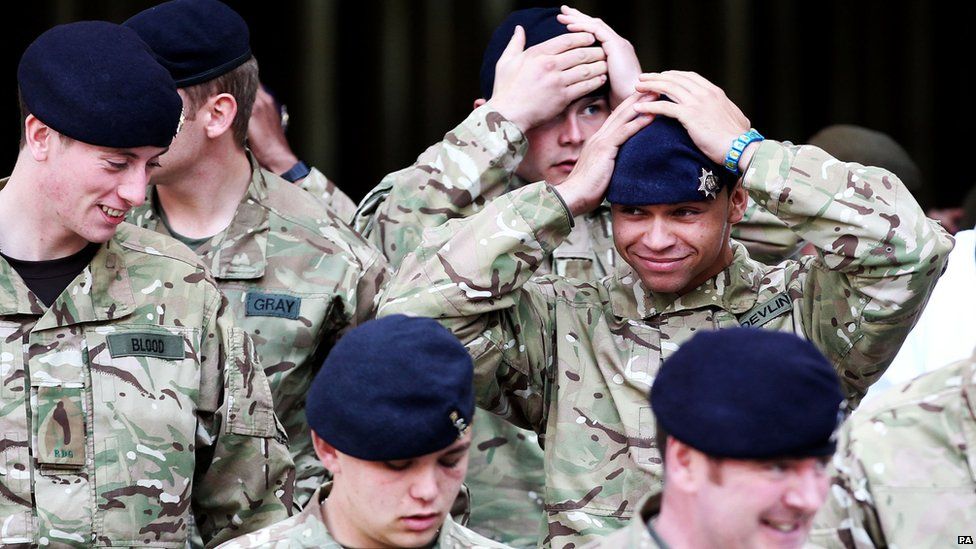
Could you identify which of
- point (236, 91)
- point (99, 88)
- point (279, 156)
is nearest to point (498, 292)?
point (99, 88)

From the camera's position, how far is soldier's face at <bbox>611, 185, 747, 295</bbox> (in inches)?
137

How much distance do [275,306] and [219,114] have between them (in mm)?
528

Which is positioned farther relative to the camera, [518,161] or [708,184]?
[518,161]

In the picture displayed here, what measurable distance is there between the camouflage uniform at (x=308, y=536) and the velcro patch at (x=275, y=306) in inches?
43.2

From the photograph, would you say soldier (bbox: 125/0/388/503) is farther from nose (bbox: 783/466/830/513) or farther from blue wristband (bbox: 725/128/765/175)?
nose (bbox: 783/466/830/513)

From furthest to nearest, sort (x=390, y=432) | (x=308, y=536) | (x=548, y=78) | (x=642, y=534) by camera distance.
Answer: (x=548, y=78) < (x=308, y=536) < (x=390, y=432) < (x=642, y=534)

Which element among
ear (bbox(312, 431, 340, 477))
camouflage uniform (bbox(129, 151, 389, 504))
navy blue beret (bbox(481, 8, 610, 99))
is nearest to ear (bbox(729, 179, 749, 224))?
navy blue beret (bbox(481, 8, 610, 99))

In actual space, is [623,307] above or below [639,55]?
above

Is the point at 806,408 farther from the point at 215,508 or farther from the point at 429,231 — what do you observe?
the point at 215,508

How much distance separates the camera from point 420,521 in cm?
291

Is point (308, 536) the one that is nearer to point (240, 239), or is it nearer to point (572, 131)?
point (240, 239)

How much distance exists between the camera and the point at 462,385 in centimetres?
294

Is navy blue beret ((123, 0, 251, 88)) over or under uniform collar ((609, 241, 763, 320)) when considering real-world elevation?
over

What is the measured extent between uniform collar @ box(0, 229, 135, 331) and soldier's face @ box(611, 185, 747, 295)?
1054 millimetres
